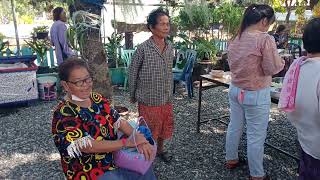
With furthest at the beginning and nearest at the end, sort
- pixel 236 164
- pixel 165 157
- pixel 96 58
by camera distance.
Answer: pixel 96 58 → pixel 165 157 → pixel 236 164

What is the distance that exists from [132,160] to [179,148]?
1.90 meters

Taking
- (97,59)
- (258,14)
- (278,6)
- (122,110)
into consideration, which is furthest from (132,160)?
(278,6)

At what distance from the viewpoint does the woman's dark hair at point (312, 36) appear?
5.28ft

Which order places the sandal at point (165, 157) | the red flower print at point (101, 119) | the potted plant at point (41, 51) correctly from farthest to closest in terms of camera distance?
1. the potted plant at point (41, 51)
2. the sandal at point (165, 157)
3. the red flower print at point (101, 119)

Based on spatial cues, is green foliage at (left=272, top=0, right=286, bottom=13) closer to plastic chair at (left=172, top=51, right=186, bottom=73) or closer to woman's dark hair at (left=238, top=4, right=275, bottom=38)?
plastic chair at (left=172, top=51, right=186, bottom=73)

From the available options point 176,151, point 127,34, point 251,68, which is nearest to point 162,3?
point 127,34

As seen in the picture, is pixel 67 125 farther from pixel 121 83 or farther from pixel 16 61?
pixel 121 83

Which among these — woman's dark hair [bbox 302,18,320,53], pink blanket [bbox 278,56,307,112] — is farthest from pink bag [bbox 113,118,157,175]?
woman's dark hair [bbox 302,18,320,53]

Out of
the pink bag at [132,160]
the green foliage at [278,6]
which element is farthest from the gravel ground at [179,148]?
the green foliage at [278,6]

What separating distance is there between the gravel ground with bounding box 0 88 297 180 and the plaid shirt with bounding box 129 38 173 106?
30.1 inches

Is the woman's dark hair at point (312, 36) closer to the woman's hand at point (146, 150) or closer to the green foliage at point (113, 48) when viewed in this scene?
the woman's hand at point (146, 150)

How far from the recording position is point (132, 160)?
180 cm

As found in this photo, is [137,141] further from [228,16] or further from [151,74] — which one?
[228,16]

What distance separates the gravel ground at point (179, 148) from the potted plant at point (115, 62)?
143 centimetres
